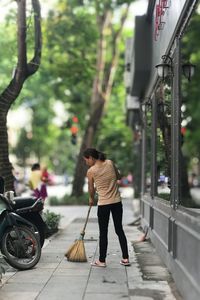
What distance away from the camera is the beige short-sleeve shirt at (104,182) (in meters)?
8.51

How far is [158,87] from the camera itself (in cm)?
1145

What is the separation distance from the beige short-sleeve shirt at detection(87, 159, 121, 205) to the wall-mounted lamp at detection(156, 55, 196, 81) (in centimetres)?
177

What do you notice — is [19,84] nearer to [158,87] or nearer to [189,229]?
[158,87]

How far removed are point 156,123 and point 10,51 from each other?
5.43 m

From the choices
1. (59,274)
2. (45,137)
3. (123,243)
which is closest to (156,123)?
(123,243)

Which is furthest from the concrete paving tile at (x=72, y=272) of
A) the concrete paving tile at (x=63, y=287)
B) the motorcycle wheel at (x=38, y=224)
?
the motorcycle wheel at (x=38, y=224)

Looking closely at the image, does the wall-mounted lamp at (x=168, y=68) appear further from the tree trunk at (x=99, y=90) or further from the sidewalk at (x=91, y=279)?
the tree trunk at (x=99, y=90)

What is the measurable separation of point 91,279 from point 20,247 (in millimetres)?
1265

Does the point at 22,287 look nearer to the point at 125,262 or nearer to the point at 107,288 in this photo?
the point at 107,288

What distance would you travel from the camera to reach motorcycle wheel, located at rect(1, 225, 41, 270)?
829 centimetres

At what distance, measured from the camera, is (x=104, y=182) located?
8.51m

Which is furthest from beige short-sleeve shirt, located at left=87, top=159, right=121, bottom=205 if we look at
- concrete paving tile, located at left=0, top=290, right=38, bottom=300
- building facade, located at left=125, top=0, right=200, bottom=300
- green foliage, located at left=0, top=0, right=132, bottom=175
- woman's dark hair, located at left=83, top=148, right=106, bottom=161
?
green foliage, located at left=0, top=0, right=132, bottom=175

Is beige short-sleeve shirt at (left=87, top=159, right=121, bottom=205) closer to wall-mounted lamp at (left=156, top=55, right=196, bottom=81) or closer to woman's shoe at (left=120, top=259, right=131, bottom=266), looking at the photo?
woman's shoe at (left=120, top=259, right=131, bottom=266)

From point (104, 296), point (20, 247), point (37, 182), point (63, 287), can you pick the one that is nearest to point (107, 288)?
point (104, 296)
